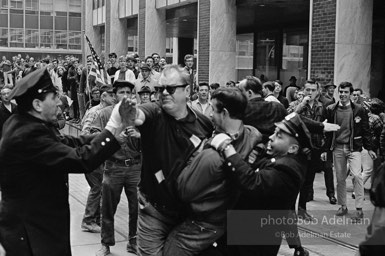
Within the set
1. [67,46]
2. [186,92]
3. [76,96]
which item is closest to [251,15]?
[76,96]

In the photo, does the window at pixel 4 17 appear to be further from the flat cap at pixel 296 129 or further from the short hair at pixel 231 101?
the flat cap at pixel 296 129

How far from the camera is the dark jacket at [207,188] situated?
4.02 metres

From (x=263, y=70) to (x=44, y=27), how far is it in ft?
104

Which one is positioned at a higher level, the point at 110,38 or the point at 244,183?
the point at 110,38

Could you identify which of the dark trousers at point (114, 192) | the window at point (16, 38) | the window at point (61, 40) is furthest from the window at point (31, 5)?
the dark trousers at point (114, 192)

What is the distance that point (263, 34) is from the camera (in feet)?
80.9

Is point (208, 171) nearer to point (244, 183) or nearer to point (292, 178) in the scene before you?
point (244, 183)

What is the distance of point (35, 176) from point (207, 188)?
1.23 m

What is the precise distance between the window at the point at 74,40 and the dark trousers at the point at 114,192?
4579cm

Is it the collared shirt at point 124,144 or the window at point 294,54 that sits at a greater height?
the window at point 294,54

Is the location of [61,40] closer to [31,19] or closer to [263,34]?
[31,19]

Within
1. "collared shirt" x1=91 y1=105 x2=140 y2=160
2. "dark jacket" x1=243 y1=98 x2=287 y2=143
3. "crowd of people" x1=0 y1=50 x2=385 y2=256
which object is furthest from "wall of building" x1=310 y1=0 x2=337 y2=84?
"crowd of people" x1=0 y1=50 x2=385 y2=256

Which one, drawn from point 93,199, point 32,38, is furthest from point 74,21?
point 93,199

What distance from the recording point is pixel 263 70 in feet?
79.9
